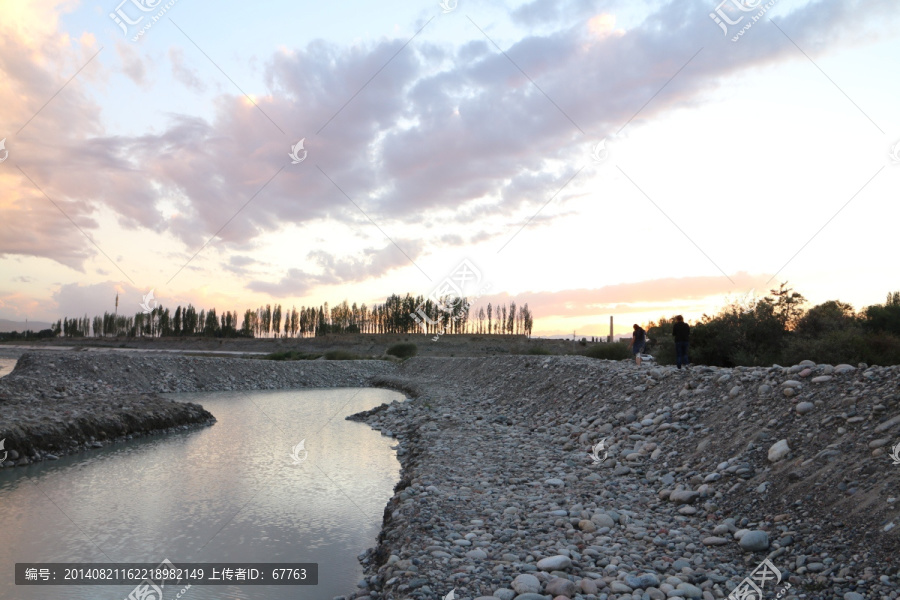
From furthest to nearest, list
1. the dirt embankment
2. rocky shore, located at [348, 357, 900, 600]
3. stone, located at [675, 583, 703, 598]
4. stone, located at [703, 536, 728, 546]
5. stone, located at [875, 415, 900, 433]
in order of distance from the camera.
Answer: the dirt embankment → stone, located at [875, 415, 900, 433] → stone, located at [703, 536, 728, 546] → rocky shore, located at [348, 357, 900, 600] → stone, located at [675, 583, 703, 598]

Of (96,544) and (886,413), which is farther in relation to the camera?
(96,544)

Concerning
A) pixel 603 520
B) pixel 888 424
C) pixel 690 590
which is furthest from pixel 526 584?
pixel 888 424

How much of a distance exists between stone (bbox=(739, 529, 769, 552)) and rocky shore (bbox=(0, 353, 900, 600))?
2cm

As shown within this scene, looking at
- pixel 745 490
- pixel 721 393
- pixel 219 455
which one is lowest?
pixel 219 455

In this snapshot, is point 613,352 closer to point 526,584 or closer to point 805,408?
point 805,408

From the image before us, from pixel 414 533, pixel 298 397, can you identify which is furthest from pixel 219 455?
pixel 298 397

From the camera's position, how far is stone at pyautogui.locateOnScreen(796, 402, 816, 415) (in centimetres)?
756

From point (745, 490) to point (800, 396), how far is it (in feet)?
7.60

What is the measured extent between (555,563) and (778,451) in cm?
385

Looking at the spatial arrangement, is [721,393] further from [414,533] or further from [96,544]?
[96,544]

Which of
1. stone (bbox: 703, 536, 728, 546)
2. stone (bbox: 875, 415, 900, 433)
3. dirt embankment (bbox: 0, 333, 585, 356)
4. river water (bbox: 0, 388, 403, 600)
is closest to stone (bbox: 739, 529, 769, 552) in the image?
stone (bbox: 703, 536, 728, 546)

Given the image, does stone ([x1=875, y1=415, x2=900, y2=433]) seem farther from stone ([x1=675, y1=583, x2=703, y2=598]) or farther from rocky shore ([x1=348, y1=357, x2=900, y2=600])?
stone ([x1=675, y1=583, x2=703, y2=598])

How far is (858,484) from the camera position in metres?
5.60

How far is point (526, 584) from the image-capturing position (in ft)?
15.5
